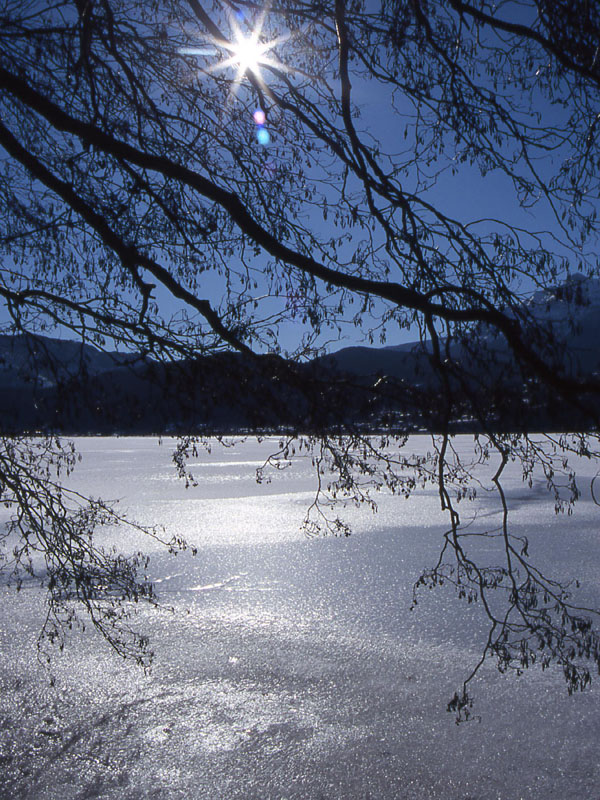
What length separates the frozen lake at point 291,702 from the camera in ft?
9.69

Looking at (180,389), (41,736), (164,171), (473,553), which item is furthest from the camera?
(473,553)

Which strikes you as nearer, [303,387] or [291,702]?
[303,387]

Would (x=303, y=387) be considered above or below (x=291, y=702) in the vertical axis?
above

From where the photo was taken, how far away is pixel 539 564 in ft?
21.6

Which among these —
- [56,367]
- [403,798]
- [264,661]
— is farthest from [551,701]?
[56,367]

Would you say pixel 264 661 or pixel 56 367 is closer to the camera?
pixel 56 367

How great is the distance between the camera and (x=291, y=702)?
373cm

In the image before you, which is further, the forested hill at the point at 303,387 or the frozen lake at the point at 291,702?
the frozen lake at the point at 291,702

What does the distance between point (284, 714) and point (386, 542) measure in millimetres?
4510

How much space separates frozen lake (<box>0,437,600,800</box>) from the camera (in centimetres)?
295

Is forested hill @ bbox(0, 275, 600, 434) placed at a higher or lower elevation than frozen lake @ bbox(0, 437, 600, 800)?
higher

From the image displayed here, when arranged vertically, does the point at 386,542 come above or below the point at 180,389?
below

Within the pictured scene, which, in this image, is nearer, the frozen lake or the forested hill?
the forested hill

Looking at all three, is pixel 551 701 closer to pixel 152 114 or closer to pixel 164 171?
pixel 164 171
